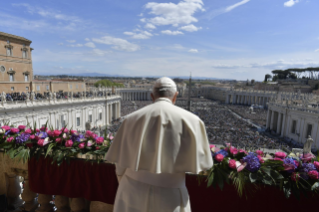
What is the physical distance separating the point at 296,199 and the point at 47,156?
4.99m

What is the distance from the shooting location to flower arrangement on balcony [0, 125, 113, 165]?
4.20 metres

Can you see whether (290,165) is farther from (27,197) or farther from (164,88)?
(27,197)

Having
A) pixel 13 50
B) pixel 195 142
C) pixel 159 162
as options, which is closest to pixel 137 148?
pixel 159 162

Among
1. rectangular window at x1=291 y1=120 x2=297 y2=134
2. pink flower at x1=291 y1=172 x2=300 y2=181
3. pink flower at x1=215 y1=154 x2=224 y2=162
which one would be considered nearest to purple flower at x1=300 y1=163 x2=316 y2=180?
pink flower at x1=291 y1=172 x2=300 y2=181

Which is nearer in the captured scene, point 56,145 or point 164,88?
point 164,88

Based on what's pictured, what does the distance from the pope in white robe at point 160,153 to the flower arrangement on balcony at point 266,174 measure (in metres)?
1.30

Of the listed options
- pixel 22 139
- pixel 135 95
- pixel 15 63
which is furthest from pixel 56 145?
pixel 135 95

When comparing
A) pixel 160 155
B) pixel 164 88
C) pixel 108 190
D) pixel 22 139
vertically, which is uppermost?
pixel 164 88

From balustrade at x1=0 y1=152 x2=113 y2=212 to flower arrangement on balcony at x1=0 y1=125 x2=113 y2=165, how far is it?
1.12 ft

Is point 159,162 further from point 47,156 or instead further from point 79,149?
point 47,156

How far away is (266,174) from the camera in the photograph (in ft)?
11.2

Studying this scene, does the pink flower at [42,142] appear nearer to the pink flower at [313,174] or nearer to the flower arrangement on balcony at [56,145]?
the flower arrangement on balcony at [56,145]

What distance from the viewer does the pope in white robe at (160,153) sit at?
2.21m

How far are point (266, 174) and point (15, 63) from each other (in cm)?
3428
